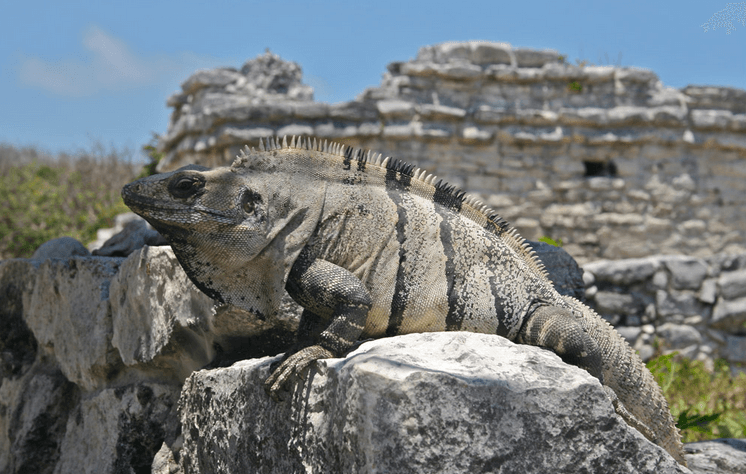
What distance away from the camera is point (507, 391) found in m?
1.96

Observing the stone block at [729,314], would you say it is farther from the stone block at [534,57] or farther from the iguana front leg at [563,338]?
the iguana front leg at [563,338]

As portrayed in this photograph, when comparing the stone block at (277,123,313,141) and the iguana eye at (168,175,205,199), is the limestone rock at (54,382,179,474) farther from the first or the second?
the stone block at (277,123,313,141)

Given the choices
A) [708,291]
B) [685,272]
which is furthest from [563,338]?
[708,291]

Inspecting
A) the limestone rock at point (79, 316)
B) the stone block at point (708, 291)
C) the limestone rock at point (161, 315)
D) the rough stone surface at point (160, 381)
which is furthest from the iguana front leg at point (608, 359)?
the stone block at point (708, 291)

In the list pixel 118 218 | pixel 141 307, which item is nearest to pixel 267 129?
pixel 118 218

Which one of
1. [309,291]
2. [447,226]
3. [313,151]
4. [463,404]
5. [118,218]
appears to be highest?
[313,151]

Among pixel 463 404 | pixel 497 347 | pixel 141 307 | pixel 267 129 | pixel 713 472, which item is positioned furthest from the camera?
pixel 267 129

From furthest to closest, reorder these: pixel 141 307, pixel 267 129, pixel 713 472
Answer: pixel 267 129 → pixel 141 307 → pixel 713 472

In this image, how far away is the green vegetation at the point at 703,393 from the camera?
513 centimetres

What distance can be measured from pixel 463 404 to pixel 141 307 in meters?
2.19

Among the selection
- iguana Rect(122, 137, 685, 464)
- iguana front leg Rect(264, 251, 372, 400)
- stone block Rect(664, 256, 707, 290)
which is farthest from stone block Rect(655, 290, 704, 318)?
iguana front leg Rect(264, 251, 372, 400)

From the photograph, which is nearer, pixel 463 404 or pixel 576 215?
pixel 463 404

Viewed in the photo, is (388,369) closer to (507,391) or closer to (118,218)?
(507,391)

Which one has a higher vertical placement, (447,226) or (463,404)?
(447,226)
